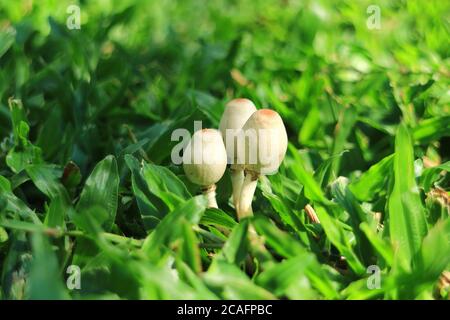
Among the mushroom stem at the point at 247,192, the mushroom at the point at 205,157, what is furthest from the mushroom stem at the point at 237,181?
the mushroom at the point at 205,157

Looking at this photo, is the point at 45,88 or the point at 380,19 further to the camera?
the point at 380,19

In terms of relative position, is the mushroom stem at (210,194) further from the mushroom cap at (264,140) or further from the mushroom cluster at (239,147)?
the mushroom cap at (264,140)

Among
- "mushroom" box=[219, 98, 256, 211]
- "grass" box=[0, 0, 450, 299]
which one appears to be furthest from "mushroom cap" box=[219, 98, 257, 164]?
"grass" box=[0, 0, 450, 299]

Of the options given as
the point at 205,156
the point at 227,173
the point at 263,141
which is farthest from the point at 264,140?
the point at 227,173
